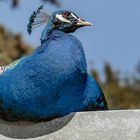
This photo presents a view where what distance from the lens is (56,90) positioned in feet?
9.89

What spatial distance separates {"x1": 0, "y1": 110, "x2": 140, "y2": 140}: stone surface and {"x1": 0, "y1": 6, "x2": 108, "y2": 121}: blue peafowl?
0.05 metres

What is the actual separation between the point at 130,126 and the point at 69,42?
50cm

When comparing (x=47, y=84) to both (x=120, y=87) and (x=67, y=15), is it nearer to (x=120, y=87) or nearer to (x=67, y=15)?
(x=67, y=15)

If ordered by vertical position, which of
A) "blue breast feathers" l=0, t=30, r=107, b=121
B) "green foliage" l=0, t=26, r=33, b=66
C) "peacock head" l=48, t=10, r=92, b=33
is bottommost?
"green foliage" l=0, t=26, r=33, b=66

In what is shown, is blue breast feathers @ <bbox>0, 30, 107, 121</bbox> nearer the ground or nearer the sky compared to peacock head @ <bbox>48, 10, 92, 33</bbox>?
nearer the ground

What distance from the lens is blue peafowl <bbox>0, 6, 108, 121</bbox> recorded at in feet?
9.89

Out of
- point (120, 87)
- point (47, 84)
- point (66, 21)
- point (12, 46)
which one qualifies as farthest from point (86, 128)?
point (120, 87)

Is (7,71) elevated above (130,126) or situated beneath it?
elevated above

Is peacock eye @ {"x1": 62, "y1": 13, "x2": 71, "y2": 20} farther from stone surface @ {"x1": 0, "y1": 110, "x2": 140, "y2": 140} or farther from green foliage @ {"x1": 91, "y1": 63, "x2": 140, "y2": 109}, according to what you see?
green foliage @ {"x1": 91, "y1": 63, "x2": 140, "y2": 109}

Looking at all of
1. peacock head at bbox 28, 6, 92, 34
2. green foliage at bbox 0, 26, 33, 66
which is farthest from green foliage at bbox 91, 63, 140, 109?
peacock head at bbox 28, 6, 92, 34

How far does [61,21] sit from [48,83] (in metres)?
0.43

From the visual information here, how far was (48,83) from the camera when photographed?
9.86 ft

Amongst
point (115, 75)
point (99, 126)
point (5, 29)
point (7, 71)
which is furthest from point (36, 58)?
point (115, 75)

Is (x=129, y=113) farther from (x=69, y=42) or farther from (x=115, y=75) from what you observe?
(x=115, y=75)
